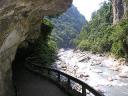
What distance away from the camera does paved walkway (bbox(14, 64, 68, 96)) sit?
51.1 ft

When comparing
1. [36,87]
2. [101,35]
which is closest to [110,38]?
[101,35]

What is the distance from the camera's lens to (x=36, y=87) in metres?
17.3

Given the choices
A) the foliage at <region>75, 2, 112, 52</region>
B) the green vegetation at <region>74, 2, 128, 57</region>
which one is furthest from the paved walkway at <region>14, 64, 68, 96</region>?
the foliage at <region>75, 2, 112, 52</region>

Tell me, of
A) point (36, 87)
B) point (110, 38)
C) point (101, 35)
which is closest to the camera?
point (36, 87)

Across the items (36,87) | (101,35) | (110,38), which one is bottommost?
(36,87)

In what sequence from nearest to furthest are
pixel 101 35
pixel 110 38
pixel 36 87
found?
pixel 36 87
pixel 110 38
pixel 101 35

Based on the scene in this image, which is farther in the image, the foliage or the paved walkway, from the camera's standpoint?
the foliage

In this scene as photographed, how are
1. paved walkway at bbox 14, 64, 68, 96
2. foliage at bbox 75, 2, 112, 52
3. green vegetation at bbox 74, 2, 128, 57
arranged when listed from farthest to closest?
foliage at bbox 75, 2, 112, 52
green vegetation at bbox 74, 2, 128, 57
paved walkway at bbox 14, 64, 68, 96

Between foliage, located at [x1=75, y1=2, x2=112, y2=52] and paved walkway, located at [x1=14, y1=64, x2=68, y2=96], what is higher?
foliage, located at [x1=75, y1=2, x2=112, y2=52]

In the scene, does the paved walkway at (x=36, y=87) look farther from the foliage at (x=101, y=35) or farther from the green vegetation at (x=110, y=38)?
the foliage at (x=101, y=35)

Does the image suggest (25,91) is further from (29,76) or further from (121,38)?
(121,38)

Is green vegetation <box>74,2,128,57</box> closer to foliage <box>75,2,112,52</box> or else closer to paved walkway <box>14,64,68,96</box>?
foliage <box>75,2,112,52</box>

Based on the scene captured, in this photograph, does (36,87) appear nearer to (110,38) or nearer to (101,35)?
(110,38)

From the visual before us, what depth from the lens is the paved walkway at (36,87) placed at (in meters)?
15.6
